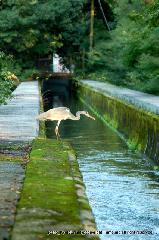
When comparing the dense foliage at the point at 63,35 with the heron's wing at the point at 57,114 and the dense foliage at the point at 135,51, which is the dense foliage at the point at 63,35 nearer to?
the dense foliage at the point at 135,51

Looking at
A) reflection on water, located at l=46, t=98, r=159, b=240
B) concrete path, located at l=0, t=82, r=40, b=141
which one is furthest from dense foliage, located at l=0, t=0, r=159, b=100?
reflection on water, located at l=46, t=98, r=159, b=240

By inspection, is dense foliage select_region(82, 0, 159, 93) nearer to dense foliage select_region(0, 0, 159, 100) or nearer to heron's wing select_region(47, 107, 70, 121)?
dense foliage select_region(0, 0, 159, 100)

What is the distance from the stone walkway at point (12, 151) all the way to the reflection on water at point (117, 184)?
5.05ft

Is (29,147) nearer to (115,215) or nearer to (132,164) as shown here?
(115,215)

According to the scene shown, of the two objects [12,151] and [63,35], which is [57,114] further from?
[63,35]

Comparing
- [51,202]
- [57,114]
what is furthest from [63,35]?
[51,202]

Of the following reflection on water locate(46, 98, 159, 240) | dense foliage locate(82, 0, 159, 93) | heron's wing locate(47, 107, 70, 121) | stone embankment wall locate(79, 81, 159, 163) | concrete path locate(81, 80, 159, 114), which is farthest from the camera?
dense foliage locate(82, 0, 159, 93)

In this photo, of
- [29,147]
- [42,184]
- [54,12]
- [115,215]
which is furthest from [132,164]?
[54,12]

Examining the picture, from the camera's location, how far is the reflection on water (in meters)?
9.19

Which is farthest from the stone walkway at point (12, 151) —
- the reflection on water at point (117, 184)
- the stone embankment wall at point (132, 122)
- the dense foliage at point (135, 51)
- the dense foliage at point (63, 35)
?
the dense foliage at point (63, 35)

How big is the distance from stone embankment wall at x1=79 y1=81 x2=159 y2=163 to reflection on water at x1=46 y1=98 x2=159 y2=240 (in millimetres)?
398

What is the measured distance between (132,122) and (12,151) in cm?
896

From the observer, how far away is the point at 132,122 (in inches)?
776

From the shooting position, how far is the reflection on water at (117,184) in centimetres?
919
